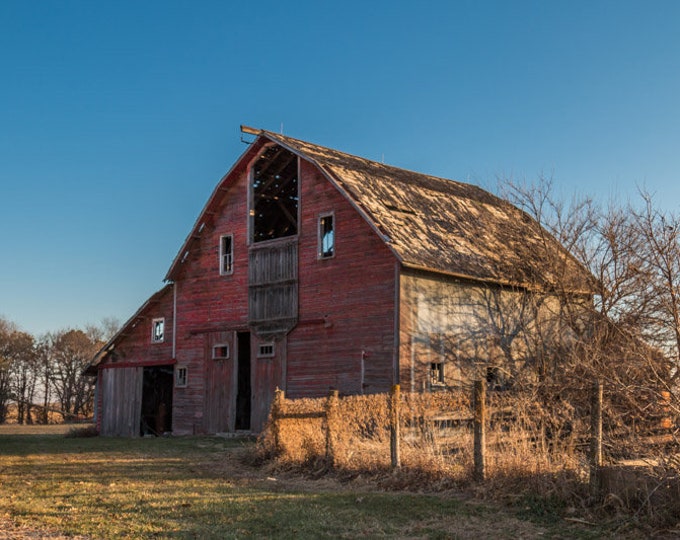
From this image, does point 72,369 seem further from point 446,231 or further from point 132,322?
point 446,231

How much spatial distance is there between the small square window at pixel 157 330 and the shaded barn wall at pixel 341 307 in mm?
7440

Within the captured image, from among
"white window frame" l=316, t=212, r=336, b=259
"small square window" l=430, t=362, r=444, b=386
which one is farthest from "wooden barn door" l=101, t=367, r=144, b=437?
"small square window" l=430, t=362, r=444, b=386

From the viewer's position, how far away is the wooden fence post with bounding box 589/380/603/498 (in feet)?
34.6

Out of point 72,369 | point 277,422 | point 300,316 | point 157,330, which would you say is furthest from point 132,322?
Answer: point 72,369

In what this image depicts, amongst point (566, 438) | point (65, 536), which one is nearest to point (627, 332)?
point (566, 438)

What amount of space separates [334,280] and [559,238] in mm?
6897

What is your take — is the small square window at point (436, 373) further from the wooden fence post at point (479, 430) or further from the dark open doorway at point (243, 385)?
the wooden fence post at point (479, 430)

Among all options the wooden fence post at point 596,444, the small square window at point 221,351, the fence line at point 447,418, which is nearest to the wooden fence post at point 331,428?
the fence line at point 447,418

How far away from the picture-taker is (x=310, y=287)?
25.3 metres

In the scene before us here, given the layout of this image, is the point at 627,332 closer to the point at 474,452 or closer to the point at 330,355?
the point at 474,452

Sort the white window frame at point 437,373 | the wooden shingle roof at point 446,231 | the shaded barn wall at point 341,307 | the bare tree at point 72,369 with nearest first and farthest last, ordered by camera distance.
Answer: the shaded barn wall at point 341,307 < the white window frame at point 437,373 < the wooden shingle roof at point 446,231 < the bare tree at point 72,369

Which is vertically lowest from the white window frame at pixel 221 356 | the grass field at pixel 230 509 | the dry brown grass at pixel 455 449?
the grass field at pixel 230 509

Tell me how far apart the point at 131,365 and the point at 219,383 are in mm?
5312

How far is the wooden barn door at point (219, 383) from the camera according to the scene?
1085 inches
